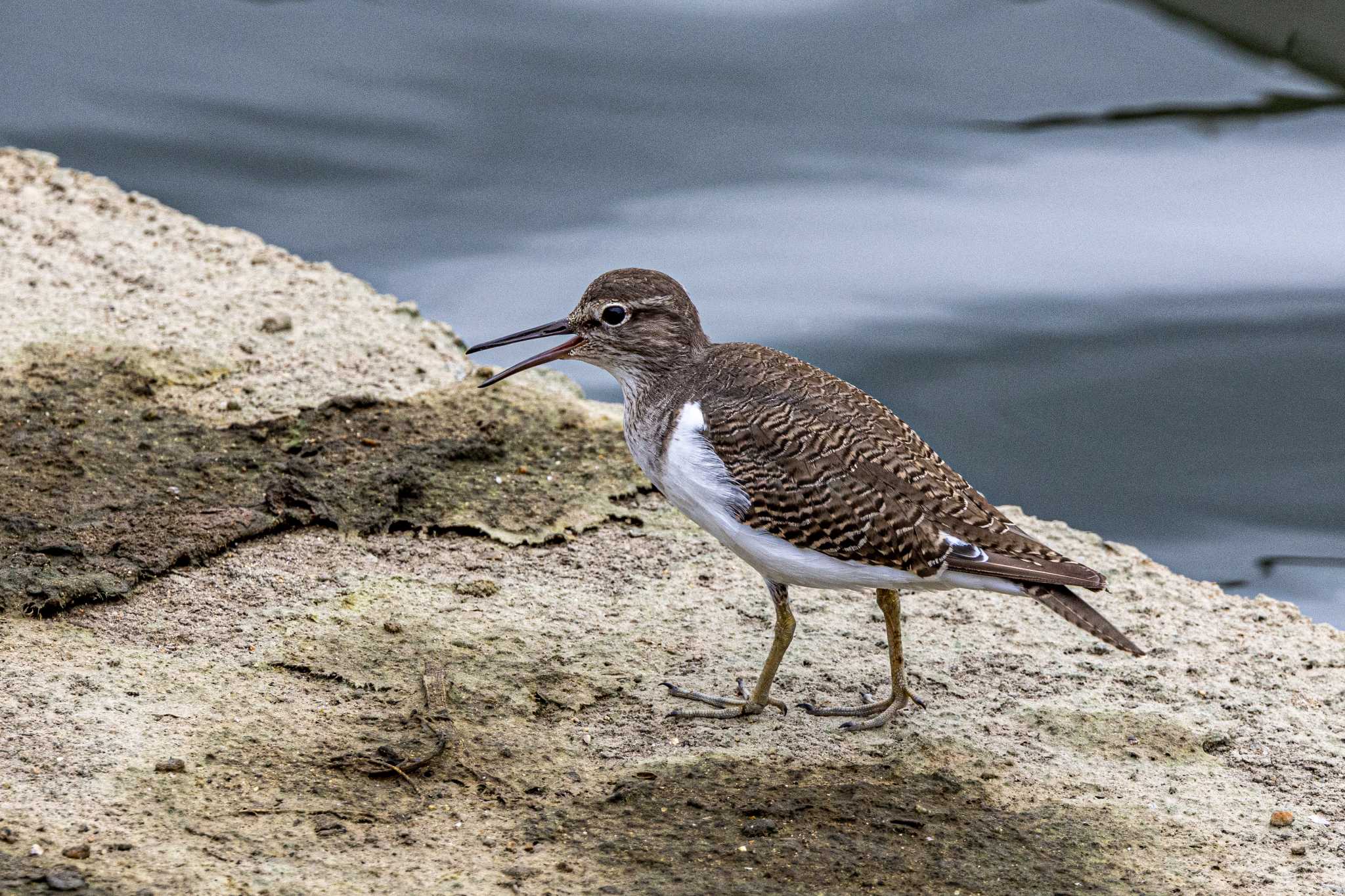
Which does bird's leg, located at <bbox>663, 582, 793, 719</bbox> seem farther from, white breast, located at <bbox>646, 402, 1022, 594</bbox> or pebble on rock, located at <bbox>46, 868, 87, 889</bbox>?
pebble on rock, located at <bbox>46, 868, 87, 889</bbox>

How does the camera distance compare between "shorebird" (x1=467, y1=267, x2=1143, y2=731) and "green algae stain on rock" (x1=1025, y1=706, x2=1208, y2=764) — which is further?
"green algae stain on rock" (x1=1025, y1=706, x2=1208, y2=764)

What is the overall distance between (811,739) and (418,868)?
1.84 metres

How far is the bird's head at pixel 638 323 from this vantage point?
6.43 meters

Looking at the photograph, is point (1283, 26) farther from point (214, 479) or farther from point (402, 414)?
point (214, 479)

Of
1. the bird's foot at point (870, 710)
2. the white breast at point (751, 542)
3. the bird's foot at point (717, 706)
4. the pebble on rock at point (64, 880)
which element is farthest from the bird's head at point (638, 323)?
the pebble on rock at point (64, 880)

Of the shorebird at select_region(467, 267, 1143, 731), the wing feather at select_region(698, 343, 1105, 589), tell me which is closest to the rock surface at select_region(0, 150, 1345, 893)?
the shorebird at select_region(467, 267, 1143, 731)

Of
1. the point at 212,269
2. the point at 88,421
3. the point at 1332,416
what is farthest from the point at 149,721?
the point at 1332,416

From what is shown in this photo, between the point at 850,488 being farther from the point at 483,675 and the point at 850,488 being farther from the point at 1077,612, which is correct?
the point at 483,675

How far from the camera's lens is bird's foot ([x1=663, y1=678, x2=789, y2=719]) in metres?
5.91

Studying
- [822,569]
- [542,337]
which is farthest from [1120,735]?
[542,337]

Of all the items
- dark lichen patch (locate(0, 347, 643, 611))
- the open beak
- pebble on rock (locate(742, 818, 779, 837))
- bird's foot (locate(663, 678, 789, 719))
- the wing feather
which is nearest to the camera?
pebble on rock (locate(742, 818, 779, 837))

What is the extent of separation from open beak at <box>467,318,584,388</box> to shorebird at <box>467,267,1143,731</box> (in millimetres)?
131

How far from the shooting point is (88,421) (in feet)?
23.8

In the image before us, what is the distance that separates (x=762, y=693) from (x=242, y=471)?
276 cm
